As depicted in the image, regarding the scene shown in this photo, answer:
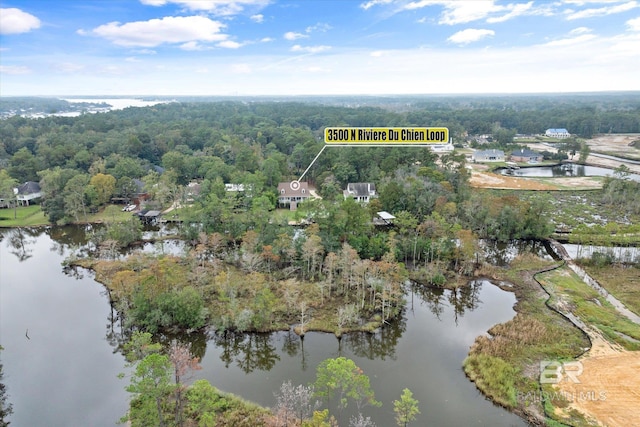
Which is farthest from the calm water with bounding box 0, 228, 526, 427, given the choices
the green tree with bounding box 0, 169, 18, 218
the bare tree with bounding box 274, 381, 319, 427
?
the green tree with bounding box 0, 169, 18, 218

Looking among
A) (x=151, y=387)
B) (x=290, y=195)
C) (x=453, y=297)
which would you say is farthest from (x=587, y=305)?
(x=290, y=195)

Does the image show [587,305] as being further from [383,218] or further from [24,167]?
[24,167]

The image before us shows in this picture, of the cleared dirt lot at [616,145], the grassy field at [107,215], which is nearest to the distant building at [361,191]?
the grassy field at [107,215]

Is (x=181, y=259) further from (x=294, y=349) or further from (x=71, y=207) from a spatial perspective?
(x=71, y=207)

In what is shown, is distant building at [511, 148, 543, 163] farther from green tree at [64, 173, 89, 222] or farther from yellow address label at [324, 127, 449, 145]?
green tree at [64, 173, 89, 222]

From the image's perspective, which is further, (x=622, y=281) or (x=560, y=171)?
(x=560, y=171)

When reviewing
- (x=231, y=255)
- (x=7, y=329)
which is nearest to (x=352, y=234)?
(x=231, y=255)
